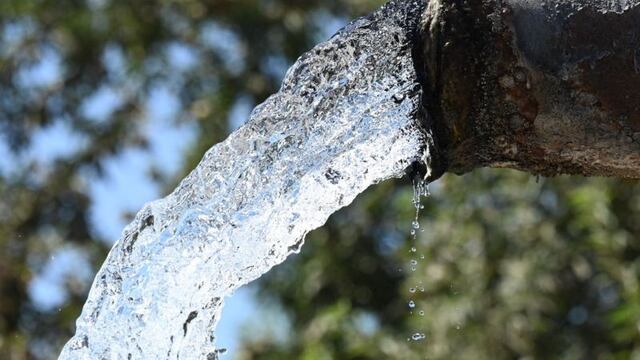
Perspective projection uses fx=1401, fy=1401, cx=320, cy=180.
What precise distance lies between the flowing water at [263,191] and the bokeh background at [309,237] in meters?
1.90

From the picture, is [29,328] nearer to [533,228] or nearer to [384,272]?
[384,272]

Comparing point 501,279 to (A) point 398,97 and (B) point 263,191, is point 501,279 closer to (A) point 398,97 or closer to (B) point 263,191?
(B) point 263,191

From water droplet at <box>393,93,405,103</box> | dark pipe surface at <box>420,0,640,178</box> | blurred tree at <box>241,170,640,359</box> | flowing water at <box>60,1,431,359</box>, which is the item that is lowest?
dark pipe surface at <box>420,0,640,178</box>

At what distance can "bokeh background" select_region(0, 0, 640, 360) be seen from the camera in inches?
157

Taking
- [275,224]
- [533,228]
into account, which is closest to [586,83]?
[275,224]

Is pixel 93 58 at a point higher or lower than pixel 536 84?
higher

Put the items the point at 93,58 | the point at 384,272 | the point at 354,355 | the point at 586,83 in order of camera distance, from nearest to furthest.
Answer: the point at 586,83, the point at 354,355, the point at 384,272, the point at 93,58

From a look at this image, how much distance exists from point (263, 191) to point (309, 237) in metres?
2.78

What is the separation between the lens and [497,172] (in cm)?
420

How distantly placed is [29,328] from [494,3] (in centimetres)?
346

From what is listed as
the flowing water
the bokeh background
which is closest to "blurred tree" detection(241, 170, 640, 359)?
the bokeh background

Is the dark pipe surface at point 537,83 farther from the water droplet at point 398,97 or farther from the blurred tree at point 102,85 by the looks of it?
the blurred tree at point 102,85

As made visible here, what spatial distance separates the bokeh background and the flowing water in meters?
1.90

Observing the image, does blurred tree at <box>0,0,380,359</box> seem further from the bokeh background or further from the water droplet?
the water droplet
